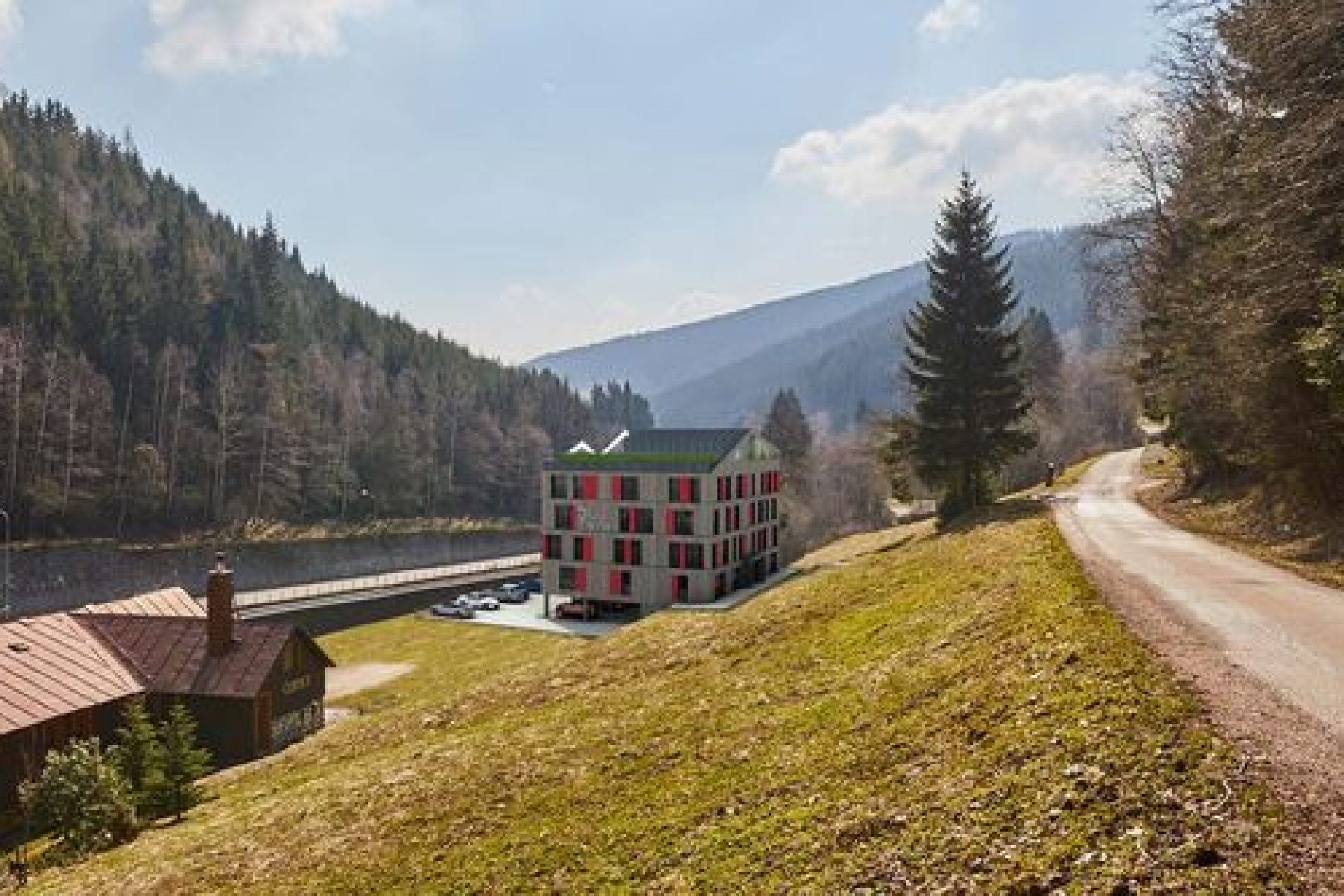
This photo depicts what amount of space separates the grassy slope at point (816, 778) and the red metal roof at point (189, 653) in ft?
45.3

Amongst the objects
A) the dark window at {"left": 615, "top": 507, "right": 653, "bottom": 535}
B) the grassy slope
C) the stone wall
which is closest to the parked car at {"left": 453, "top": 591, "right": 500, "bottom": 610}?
the dark window at {"left": 615, "top": 507, "right": 653, "bottom": 535}

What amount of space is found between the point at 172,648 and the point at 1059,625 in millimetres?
37566

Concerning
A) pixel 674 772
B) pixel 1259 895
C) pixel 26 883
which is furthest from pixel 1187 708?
pixel 26 883

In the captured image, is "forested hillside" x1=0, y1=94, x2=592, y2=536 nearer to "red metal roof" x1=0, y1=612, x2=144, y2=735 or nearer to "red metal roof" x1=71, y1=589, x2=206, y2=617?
"red metal roof" x1=71, y1=589, x2=206, y2=617

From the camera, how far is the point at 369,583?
8425cm

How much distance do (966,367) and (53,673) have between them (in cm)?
4104

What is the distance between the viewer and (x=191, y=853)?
58.0 feet

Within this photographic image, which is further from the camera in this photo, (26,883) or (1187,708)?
(26,883)

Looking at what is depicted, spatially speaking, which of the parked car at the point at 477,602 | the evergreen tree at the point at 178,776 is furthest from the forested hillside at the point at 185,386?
the evergreen tree at the point at 178,776

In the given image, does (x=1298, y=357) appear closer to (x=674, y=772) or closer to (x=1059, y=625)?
(x=1059, y=625)

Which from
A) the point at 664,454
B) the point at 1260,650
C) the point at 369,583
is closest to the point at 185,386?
the point at 369,583

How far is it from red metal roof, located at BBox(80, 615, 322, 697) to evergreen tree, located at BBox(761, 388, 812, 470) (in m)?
87.3

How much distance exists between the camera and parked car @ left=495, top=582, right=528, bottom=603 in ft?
257

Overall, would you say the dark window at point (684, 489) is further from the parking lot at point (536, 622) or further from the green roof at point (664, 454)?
the parking lot at point (536, 622)
